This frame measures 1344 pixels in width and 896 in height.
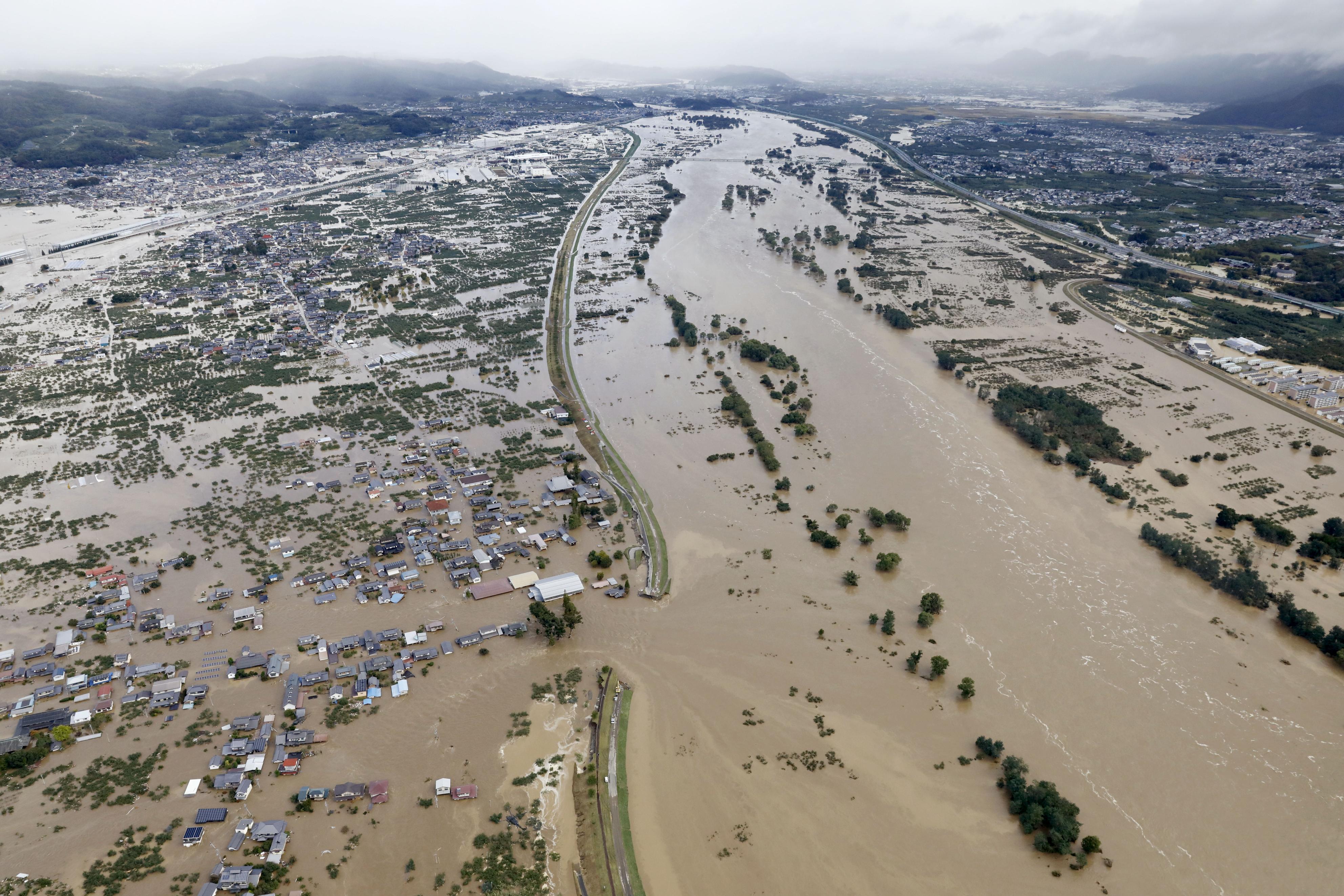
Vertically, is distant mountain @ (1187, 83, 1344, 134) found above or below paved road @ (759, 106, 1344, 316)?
above

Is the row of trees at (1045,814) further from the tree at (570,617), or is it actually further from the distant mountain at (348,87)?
the distant mountain at (348,87)

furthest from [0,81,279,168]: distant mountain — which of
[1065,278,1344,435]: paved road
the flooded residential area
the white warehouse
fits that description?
[1065,278,1344,435]: paved road

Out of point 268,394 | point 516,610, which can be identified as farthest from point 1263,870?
point 268,394

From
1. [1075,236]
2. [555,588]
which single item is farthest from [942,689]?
[1075,236]

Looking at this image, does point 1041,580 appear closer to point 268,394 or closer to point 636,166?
point 268,394

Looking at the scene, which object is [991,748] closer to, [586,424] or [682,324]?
[586,424]

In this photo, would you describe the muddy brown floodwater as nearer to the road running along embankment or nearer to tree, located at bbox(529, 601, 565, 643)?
the road running along embankment
